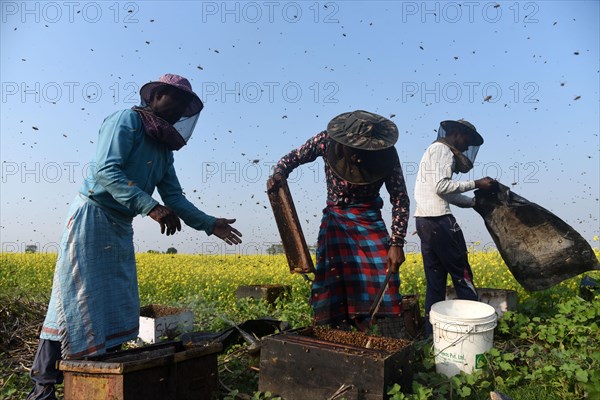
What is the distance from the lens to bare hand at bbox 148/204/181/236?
10.2 feet

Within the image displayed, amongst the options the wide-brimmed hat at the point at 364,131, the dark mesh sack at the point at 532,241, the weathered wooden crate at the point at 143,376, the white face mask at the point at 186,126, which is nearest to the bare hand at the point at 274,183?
the wide-brimmed hat at the point at 364,131

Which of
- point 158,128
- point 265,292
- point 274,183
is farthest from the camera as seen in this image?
point 265,292

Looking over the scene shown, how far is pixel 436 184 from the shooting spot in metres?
5.13

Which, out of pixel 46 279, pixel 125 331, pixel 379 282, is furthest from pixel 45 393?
pixel 46 279

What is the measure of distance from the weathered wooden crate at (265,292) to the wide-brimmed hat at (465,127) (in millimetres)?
3307

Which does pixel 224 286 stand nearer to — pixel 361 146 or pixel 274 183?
pixel 274 183

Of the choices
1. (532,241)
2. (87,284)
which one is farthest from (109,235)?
(532,241)

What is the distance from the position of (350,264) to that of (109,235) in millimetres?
2275

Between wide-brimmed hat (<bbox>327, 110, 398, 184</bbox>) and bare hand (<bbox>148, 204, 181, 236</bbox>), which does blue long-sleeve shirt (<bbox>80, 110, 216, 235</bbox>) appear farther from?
wide-brimmed hat (<bbox>327, 110, 398, 184</bbox>)

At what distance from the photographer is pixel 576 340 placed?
15.1 feet

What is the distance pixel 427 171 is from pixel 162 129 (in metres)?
2.98

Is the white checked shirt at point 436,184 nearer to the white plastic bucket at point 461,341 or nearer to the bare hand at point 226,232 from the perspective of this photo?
the white plastic bucket at point 461,341

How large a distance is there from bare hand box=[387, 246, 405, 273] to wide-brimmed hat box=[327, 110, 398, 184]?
2.15ft

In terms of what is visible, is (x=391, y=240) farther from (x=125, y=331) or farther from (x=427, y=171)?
(x=125, y=331)
